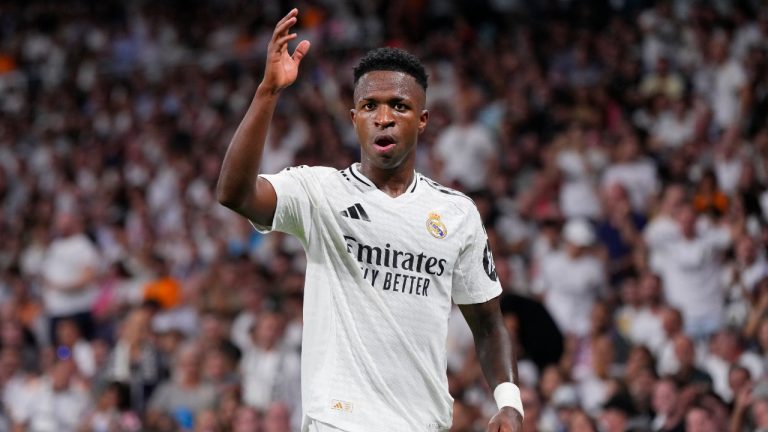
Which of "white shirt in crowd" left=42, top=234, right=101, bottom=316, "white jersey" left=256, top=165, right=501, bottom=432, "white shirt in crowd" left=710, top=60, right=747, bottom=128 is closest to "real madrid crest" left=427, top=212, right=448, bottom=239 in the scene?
"white jersey" left=256, top=165, right=501, bottom=432

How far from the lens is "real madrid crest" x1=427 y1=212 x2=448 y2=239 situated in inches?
169

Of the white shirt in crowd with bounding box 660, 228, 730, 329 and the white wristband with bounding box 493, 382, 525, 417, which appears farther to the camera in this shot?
the white shirt in crowd with bounding box 660, 228, 730, 329

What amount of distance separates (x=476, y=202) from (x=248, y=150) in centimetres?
733

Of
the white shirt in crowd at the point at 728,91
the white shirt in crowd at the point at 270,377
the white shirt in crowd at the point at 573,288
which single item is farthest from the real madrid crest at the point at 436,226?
the white shirt in crowd at the point at 728,91

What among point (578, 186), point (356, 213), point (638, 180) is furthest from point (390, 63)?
point (578, 186)

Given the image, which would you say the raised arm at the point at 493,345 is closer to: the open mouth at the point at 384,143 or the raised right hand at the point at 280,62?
the open mouth at the point at 384,143

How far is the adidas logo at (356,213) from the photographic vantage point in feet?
13.8

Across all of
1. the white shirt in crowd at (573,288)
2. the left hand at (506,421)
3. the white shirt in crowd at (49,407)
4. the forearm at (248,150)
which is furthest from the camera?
the white shirt in crowd at (49,407)

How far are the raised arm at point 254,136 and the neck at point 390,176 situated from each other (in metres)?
0.62

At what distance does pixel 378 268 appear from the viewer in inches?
164

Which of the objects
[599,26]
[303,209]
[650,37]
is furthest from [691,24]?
[303,209]

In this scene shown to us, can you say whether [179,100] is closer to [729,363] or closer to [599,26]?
[599,26]

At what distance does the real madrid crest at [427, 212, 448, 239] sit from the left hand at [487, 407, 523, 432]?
0.66 meters

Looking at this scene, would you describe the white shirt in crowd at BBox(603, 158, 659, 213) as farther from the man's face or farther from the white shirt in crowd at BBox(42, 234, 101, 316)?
the man's face
